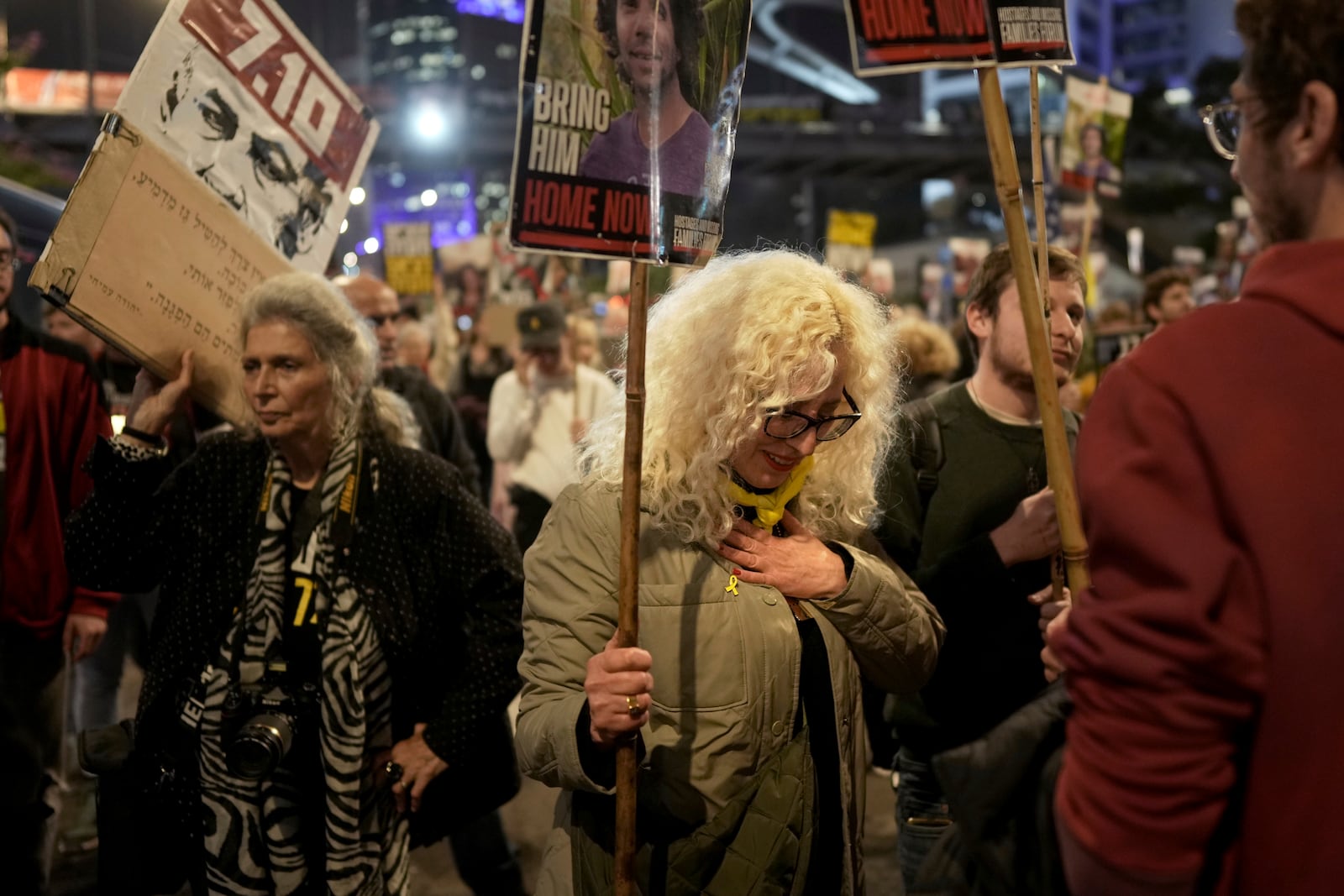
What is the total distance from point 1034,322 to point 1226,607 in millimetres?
807

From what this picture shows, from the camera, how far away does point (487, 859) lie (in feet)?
16.6

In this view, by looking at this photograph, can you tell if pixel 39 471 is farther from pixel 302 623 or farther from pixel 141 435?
pixel 302 623

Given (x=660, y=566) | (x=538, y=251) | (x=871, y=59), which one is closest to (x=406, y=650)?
(x=660, y=566)

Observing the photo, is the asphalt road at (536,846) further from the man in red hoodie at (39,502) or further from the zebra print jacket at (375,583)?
the zebra print jacket at (375,583)

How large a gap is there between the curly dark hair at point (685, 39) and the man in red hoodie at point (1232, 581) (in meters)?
1.12

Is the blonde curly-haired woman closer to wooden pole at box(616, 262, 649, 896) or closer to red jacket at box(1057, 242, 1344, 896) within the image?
wooden pole at box(616, 262, 649, 896)

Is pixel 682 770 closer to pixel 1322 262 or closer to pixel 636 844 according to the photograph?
pixel 636 844

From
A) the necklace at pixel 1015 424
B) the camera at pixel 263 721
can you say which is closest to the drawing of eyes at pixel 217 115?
the camera at pixel 263 721

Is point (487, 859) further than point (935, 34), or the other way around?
point (487, 859)

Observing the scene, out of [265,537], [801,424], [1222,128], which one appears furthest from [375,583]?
[1222,128]

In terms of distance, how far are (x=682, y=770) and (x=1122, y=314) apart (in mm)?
6133

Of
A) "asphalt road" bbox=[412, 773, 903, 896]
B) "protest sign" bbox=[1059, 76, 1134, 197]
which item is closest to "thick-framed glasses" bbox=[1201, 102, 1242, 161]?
"asphalt road" bbox=[412, 773, 903, 896]

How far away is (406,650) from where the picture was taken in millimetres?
3111

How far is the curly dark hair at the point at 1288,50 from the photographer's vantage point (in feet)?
4.25
